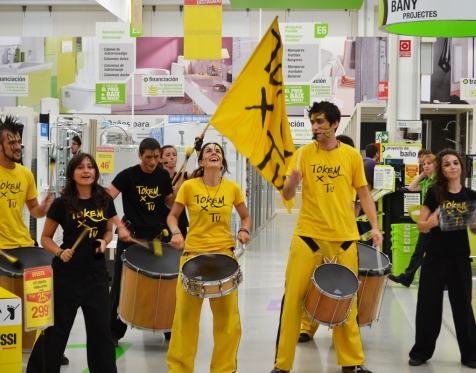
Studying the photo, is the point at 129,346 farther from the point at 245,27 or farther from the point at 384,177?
the point at 245,27

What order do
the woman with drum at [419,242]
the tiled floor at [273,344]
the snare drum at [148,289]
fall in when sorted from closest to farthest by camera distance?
the snare drum at [148,289], the tiled floor at [273,344], the woman with drum at [419,242]

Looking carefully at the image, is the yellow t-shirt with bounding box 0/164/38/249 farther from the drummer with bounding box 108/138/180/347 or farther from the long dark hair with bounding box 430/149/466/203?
the long dark hair with bounding box 430/149/466/203

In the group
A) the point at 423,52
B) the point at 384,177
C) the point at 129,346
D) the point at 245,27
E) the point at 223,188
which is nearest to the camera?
the point at 223,188

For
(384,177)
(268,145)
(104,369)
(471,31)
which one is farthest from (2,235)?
(384,177)

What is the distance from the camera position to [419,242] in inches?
338

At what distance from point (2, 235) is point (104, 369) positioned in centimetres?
126

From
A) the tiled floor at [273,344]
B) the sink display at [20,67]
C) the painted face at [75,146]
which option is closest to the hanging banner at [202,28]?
the painted face at [75,146]

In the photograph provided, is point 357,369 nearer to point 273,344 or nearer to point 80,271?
point 273,344

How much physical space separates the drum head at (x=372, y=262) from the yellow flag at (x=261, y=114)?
Answer: 4.37 ft

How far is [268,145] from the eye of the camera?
4559 mm

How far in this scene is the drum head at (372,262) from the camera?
5723 mm

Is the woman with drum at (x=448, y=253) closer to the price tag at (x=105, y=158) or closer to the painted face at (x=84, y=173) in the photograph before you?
the painted face at (x=84, y=173)

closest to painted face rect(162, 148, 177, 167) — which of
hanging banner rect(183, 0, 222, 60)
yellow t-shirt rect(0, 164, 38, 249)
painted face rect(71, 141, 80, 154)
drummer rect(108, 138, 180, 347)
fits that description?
drummer rect(108, 138, 180, 347)

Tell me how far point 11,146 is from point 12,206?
1.31ft
